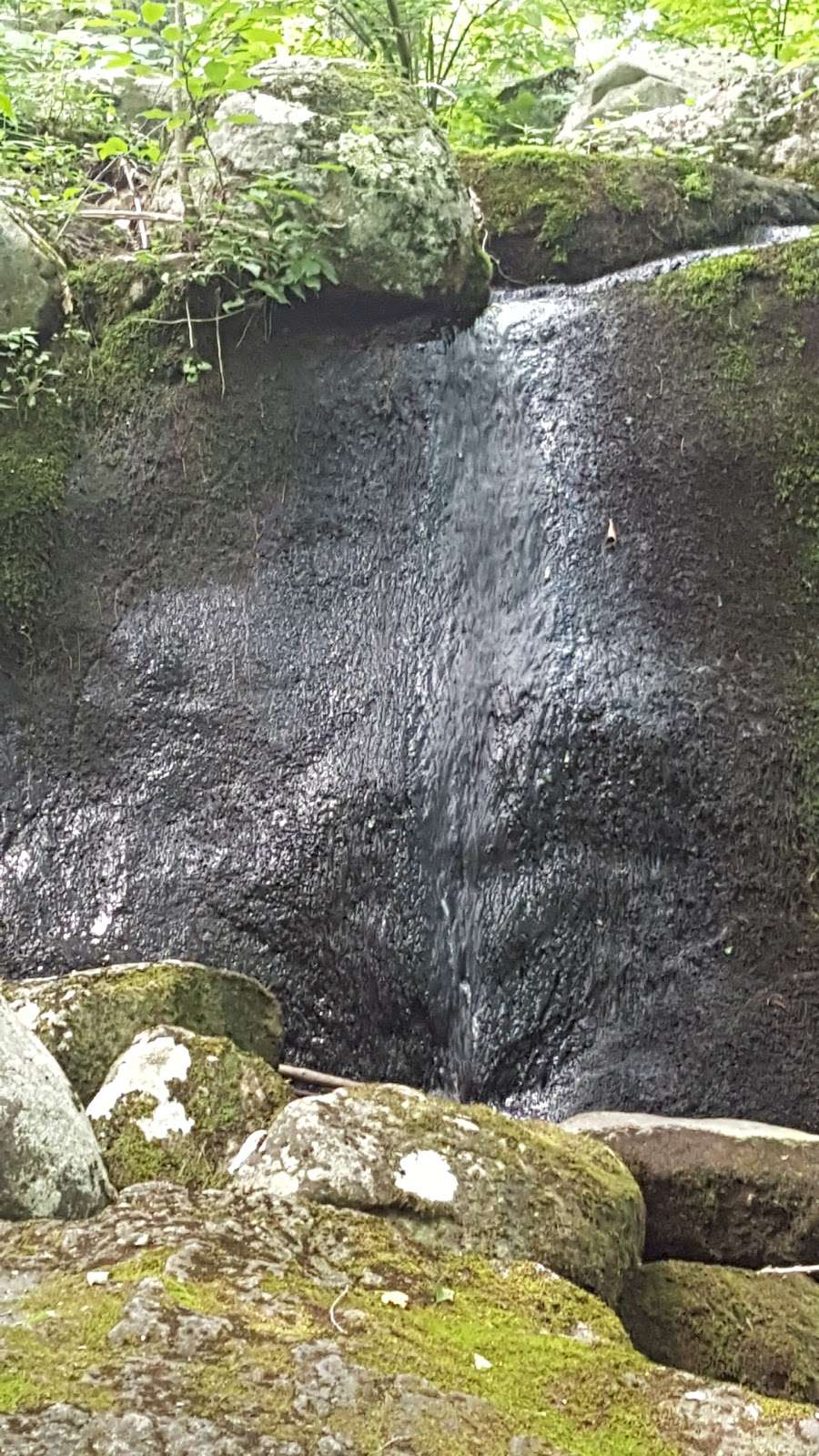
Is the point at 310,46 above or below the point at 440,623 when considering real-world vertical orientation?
above

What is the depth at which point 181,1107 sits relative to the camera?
2.44m

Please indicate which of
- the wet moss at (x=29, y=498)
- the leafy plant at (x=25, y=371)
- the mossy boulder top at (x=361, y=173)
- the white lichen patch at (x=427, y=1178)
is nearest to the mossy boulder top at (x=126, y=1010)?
the white lichen patch at (x=427, y=1178)

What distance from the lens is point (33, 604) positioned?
4934 mm

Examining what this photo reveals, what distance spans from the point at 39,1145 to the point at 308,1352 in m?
0.68

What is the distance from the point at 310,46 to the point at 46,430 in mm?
3811

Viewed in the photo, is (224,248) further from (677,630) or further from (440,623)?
(677,630)

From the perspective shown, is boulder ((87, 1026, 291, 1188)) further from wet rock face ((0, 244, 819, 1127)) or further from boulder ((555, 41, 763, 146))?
boulder ((555, 41, 763, 146))

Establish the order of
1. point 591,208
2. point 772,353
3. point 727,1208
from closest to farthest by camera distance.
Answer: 1. point 727,1208
2. point 772,353
3. point 591,208

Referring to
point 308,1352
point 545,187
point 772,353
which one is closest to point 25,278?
point 545,187

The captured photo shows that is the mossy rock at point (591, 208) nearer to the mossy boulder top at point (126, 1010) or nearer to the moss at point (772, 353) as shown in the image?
the moss at point (772, 353)

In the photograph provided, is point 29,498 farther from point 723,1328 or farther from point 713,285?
point 723,1328

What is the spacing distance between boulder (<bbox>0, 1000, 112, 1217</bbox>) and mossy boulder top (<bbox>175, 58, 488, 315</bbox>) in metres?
3.78

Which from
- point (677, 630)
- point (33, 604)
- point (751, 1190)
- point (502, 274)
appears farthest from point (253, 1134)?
point (502, 274)

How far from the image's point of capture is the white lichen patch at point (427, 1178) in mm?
1969
